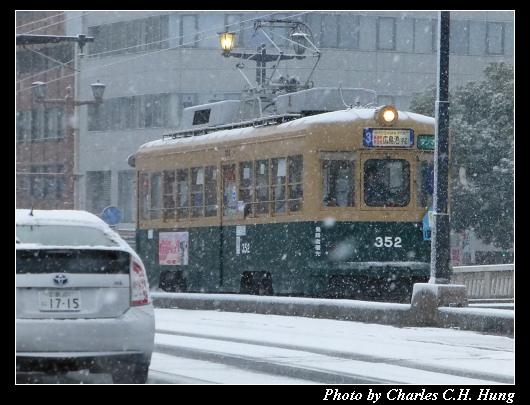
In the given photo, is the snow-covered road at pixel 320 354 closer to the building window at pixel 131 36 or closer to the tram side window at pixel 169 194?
the tram side window at pixel 169 194

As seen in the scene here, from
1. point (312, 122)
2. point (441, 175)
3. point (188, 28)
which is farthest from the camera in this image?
point (188, 28)

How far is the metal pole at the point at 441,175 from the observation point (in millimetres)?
16094

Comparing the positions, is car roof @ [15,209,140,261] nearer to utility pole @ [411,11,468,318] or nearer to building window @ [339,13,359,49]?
utility pole @ [411,11,468,318]

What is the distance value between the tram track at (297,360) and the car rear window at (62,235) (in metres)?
2.17

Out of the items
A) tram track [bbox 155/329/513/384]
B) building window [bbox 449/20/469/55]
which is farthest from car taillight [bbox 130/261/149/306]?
building window [bbox 449/20/469/55]

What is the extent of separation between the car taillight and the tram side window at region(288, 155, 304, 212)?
10779 millimetres

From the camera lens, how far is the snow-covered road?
9.95 meters

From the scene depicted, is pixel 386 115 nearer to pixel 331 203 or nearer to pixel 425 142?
pixel 425 142

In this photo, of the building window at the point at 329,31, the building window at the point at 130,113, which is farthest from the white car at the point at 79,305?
the building window at the point at 130,113

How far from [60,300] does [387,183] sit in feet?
39.3

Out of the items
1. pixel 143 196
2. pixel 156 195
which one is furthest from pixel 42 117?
pixel 156 195

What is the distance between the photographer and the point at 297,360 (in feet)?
37.7
